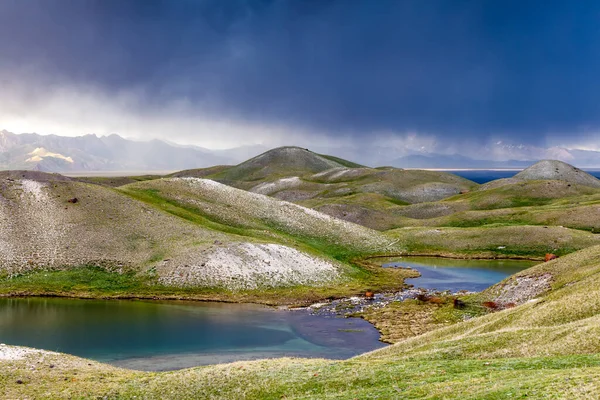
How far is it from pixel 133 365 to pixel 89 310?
22.2 meters

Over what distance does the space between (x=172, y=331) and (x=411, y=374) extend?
A: 35978 millimetres

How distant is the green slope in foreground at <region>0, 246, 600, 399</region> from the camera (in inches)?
903

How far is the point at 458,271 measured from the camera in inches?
3831

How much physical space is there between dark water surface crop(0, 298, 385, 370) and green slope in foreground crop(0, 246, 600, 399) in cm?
1053

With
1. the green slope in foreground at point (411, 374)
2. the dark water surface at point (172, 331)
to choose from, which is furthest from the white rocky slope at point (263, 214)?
the green slope in foreground at point (411, 374)

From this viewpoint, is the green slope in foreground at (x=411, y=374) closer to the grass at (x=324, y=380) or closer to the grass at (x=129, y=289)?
the grass at (x=324, y=380)

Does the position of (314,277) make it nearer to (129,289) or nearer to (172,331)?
(129,289)

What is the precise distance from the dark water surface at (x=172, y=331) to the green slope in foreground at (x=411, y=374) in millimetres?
10532

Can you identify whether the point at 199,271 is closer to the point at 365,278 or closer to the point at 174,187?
the point at 365,278

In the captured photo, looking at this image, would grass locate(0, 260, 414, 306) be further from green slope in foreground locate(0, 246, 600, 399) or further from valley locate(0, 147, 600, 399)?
green slope in foreground locate(0, 246, 600, 399)

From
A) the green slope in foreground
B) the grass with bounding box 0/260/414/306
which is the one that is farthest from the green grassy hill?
the green slope in foreground

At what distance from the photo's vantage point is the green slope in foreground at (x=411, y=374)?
75.3ft

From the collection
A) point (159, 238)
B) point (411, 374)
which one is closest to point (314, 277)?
point (159, 238)

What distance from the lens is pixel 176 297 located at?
70.3m
